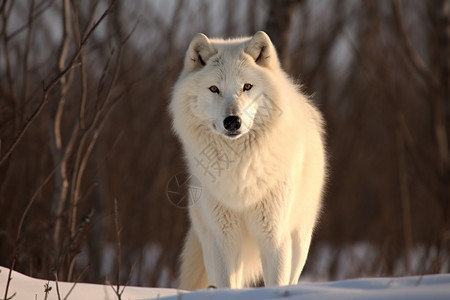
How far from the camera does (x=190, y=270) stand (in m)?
4.62

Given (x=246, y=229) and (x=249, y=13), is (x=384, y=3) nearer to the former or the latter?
(x=249, y=13)

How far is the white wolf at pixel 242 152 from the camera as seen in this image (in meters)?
3.75

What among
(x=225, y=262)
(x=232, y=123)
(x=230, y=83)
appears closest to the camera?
(x=232, y=123)

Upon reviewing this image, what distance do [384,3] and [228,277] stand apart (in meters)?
10.6

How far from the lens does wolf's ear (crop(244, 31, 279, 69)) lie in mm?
3887

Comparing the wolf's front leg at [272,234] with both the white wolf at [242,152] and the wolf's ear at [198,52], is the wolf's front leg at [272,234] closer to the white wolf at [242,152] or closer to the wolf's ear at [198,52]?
the white wolf at [242,152]

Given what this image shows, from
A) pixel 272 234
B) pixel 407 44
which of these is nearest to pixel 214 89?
pixel 272 234

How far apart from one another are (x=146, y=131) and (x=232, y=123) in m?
4.68

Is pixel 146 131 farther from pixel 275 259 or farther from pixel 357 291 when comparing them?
pixel 357 291

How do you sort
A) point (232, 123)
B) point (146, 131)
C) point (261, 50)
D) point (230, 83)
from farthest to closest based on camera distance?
point (146, 131) < point (261, 50) < point (230, 83) < point (232, 123)

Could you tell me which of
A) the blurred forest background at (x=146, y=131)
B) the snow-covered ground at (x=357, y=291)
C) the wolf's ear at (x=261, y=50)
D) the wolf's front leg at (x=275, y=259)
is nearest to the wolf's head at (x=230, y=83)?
the wolf's ear at (x=261, y=50)

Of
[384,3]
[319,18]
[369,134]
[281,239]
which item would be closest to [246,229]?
[281,239]

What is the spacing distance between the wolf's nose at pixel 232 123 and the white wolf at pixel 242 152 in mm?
62

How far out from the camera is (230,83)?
368 cm
